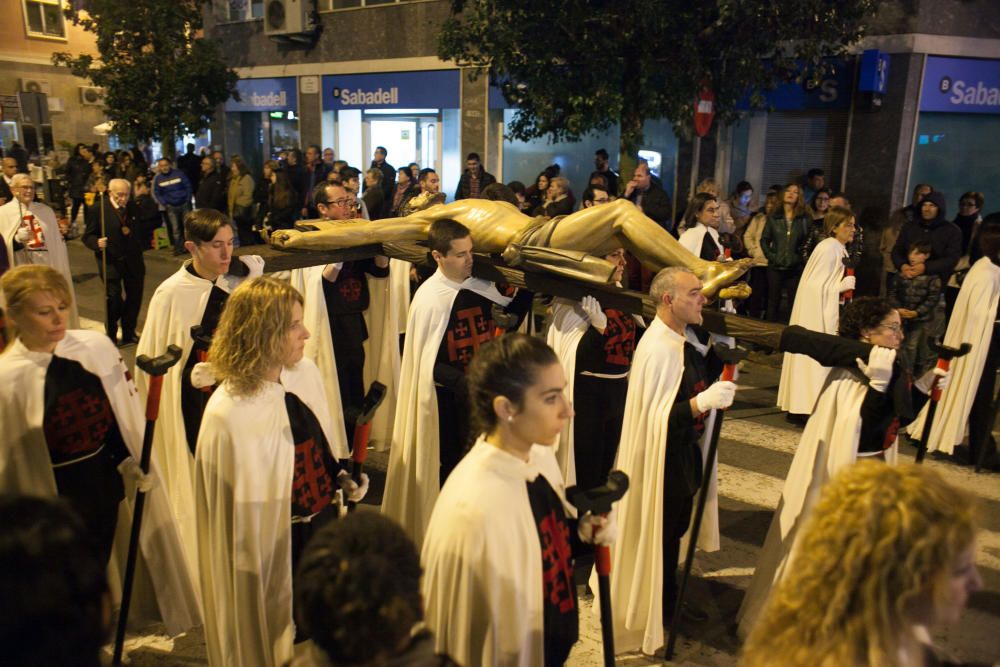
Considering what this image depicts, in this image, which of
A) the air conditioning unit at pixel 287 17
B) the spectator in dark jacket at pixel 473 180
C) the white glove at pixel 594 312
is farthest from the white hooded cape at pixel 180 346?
the air conditioning unit at pixel 287 17

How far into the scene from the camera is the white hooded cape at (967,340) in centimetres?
691

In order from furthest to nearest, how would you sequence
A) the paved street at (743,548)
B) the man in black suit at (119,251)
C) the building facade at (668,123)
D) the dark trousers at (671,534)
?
the building facade at (668,123) → the man in black suit at (119,251) → the dark trousers at (671,534) → the paved street at (743,548)

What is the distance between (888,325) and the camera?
4.11 meters

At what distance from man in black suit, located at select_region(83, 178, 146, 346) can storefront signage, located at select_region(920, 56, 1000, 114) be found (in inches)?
426

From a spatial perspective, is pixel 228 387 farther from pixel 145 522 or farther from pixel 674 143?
pixel 674 143

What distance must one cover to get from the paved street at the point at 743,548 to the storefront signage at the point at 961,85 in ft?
18.2

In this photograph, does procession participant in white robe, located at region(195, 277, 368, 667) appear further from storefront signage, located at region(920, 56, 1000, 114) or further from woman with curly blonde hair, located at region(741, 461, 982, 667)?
storefront signage, located at region(920, 56, 1000, 114)

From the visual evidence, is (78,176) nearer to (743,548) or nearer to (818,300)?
(818,300)

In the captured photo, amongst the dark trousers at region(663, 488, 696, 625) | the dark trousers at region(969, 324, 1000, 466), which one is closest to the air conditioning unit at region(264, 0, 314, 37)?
the dark trousers at region(969, 324, 1000, 466)

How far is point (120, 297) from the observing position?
424 inches

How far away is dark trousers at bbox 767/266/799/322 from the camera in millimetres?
10070

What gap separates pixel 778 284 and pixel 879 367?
647cm

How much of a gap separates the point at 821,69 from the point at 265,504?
9.44m

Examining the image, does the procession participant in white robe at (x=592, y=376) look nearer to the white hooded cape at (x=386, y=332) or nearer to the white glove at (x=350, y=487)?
the white glove at (x=350, y=487)
